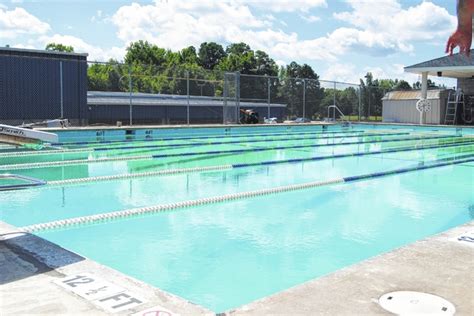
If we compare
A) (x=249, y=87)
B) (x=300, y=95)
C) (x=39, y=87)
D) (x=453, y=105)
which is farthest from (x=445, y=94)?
(x=39, y=87)

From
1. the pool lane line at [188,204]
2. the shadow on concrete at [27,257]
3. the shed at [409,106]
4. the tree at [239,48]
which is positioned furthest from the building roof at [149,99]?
the tree at [239,48]

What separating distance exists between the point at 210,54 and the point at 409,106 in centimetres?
4558

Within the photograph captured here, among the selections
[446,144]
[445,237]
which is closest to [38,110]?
[446,144]

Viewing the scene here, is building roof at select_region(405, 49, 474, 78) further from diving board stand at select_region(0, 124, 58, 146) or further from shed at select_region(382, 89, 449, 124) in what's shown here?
diving board stand at select_region(0, 124, 58, 146)

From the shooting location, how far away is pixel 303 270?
142 inches

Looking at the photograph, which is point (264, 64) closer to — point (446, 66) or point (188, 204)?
point (446, 66)

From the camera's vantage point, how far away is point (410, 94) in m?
26.2

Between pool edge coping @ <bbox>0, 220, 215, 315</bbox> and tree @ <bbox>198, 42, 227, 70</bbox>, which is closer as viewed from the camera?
pool edge coping @ <bbox>0, 220, 215, 315</bbox>

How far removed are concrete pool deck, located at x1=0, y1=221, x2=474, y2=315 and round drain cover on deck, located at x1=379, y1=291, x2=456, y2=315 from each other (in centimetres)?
4

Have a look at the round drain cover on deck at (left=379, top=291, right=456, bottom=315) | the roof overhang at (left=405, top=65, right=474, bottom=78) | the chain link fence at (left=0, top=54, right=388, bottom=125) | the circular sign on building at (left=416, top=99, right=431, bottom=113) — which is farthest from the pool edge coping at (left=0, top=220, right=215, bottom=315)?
the circular sign on building at (left=416, top=99, right=431, bottom=113)

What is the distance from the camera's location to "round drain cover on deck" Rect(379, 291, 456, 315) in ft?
7.27

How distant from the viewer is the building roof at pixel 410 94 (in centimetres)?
2498

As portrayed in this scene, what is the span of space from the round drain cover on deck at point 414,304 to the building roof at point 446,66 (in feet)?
70.4

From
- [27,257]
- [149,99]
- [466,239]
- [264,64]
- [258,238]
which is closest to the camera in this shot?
[27,257]
